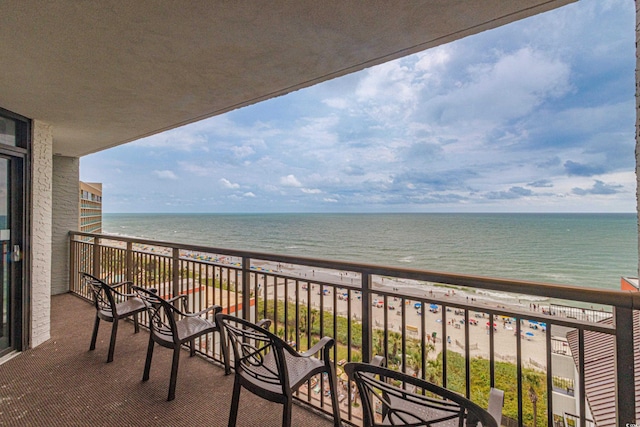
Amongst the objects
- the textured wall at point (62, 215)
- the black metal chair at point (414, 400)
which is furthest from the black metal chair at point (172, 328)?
the textured wall at point (62, 215)

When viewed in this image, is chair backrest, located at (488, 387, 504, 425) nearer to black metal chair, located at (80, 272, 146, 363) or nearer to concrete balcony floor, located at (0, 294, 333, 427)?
concrete balcony floor, located at (0, 294, 333, 427)

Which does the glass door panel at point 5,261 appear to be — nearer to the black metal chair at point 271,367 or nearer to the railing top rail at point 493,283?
the railing top rail at point 493,283

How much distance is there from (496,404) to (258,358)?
1.26m

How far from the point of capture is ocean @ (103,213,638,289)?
19141 millimetres

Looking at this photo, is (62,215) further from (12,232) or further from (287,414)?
(287,414)

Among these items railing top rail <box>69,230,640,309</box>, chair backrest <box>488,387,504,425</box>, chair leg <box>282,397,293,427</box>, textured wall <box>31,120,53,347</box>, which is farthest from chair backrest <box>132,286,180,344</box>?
chair backrest <box>488,387,504,425</box>

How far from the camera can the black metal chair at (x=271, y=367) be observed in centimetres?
152

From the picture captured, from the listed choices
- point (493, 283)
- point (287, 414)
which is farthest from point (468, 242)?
point (287, 414)

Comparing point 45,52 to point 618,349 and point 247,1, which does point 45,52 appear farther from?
point 618,349

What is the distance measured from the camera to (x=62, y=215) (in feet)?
16.5

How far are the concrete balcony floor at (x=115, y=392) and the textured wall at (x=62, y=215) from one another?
2.46 m

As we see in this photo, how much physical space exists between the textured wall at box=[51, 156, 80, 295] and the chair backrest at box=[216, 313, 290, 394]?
5.17m

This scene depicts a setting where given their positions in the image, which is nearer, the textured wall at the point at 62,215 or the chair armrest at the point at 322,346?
the chair armrest at the point at 322,346

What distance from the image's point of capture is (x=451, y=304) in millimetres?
1567
